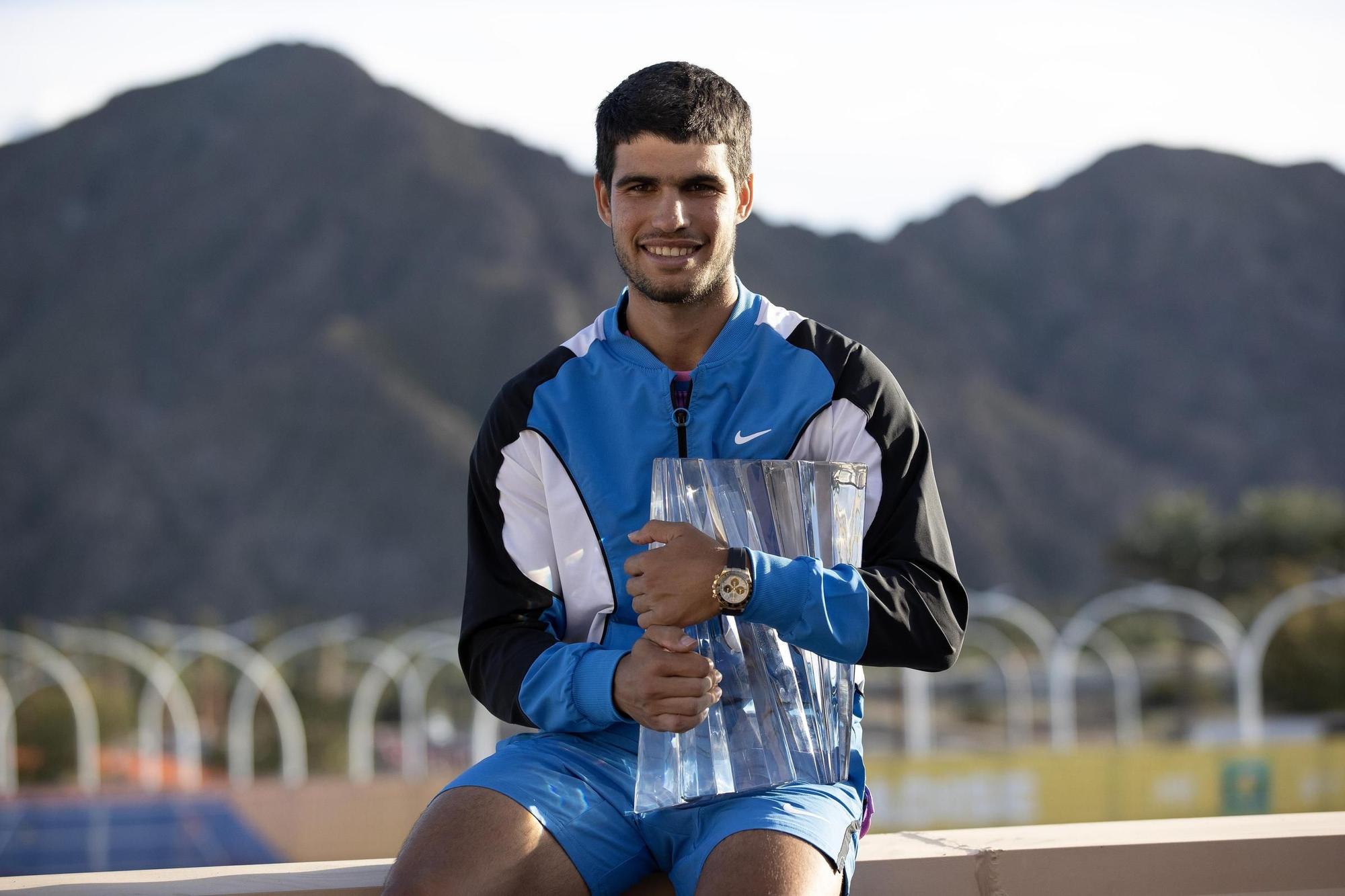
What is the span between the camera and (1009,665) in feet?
145

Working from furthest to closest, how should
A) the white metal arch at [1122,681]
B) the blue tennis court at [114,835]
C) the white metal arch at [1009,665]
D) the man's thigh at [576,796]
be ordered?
the white metal arch at [1009,665] < the white metal arch at [1122,681] < the blue tennis court at [114,835] < the man's thigh at [576,796]

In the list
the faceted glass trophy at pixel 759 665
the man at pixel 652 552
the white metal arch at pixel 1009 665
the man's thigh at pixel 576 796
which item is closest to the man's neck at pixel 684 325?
the man at pixel 652 552

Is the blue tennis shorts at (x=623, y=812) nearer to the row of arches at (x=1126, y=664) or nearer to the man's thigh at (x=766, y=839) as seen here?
the man's thigh at (x=766, y=839)

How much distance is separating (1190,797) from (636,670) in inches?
531

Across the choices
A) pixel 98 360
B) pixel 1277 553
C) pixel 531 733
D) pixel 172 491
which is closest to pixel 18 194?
pixel 98 360

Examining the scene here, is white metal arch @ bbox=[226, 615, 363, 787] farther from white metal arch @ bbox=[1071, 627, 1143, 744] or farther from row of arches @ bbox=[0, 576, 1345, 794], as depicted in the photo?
white metal arch @ bbox=[1071, 627, 1143, 744]

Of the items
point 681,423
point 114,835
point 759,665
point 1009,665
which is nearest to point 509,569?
point 681,423

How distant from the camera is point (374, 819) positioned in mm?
13695

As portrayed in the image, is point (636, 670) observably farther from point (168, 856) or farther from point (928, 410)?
point (928, 410)

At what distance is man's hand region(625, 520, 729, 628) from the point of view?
7.60 feet

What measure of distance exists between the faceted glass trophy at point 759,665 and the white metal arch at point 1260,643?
614 inches

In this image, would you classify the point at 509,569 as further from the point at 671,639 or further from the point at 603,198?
the point at 603,198

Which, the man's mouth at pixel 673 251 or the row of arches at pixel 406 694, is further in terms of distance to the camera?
the row of arches at pixel 406 694

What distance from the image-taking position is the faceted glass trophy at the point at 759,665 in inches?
95.9
